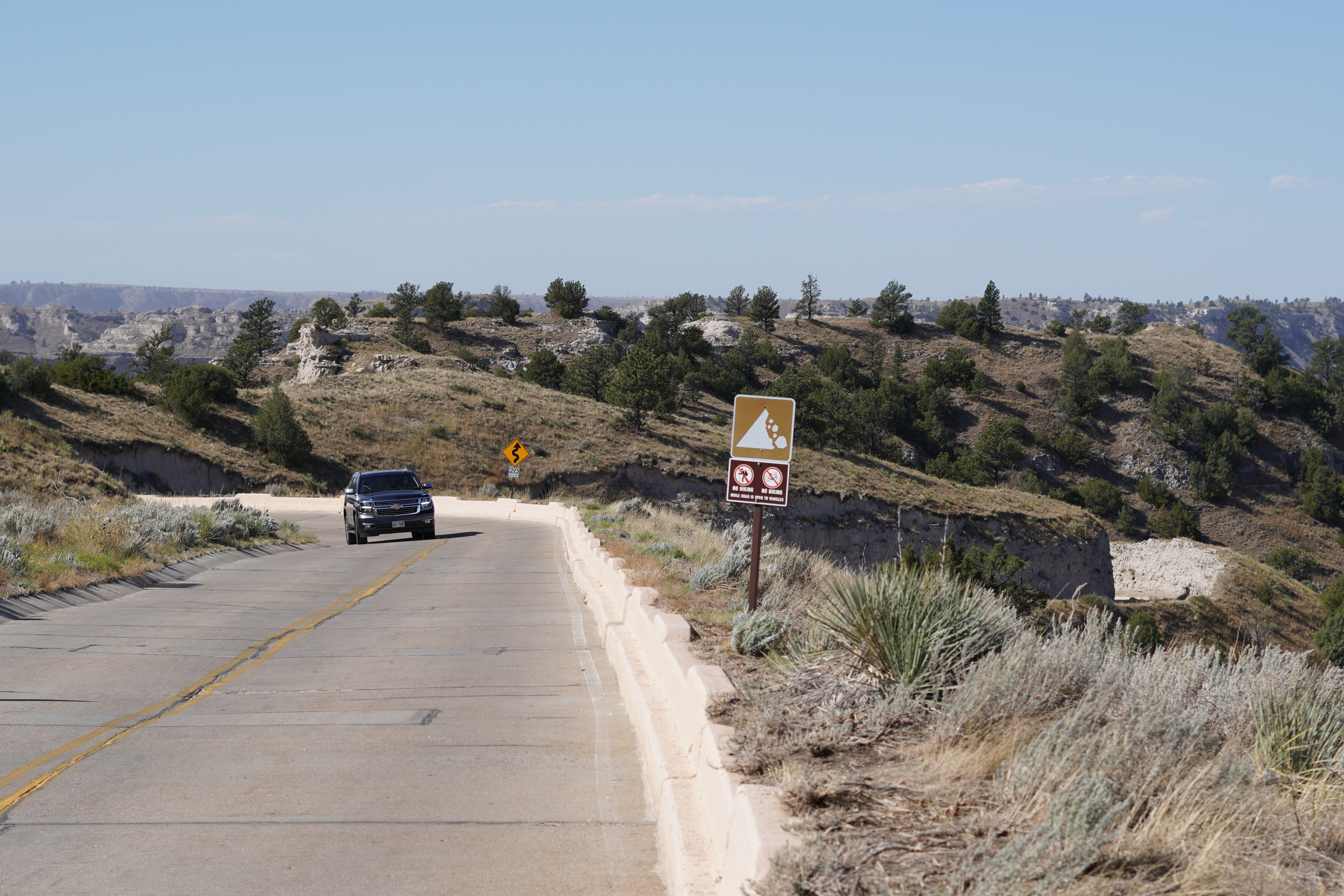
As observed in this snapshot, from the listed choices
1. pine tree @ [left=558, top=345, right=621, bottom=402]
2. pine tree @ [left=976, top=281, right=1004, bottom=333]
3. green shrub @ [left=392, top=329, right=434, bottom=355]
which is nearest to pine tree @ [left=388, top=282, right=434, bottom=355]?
green shrub @ [left=392, top=329, right=434, bottom=355]

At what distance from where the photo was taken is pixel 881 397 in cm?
9175

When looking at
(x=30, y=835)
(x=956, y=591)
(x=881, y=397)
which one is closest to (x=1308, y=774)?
(x=956, y=591)

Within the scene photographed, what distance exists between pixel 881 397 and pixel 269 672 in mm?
85447

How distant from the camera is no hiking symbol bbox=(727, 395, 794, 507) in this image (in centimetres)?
924

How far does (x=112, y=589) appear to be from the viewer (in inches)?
557

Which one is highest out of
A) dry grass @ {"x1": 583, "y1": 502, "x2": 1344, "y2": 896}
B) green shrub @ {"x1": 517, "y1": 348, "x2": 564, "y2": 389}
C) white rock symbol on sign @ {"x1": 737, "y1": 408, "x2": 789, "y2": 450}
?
green shrub @ {"x1": 517, "y1": 348, "x2": 564, "y2": 389}

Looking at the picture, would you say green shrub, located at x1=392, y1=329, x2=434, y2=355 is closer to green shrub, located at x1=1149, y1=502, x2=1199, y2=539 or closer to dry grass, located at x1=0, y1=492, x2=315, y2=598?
green shrub, located at x1=1149, y1=502, x2=1199, y2=539

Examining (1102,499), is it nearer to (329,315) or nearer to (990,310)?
(990,310)

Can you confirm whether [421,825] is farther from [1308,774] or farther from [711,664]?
[1308,774]

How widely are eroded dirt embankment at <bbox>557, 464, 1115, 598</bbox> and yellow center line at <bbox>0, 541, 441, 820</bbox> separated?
43097mm

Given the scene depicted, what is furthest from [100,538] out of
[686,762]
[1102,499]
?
[1102,499]

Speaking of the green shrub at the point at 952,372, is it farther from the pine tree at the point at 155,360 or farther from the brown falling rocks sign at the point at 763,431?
the brown falling rocks sign at the point at 763,431

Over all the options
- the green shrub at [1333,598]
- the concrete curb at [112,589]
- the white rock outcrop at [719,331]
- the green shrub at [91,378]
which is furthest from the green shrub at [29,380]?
the green shrub at [1333,598]

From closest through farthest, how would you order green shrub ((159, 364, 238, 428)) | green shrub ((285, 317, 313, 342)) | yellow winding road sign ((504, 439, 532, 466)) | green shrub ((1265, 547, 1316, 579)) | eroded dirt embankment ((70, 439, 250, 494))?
1. yellow winding road sign ((504, 439, 532, 466))
2. eroded dirt embankment ((70, 439, 250, 494))
3. green shrub ((159, 364, 238, 428))
4. green shrub ((1265, 547, 1316, 579))
5. green shrub ((285, 317, 313, 342))
